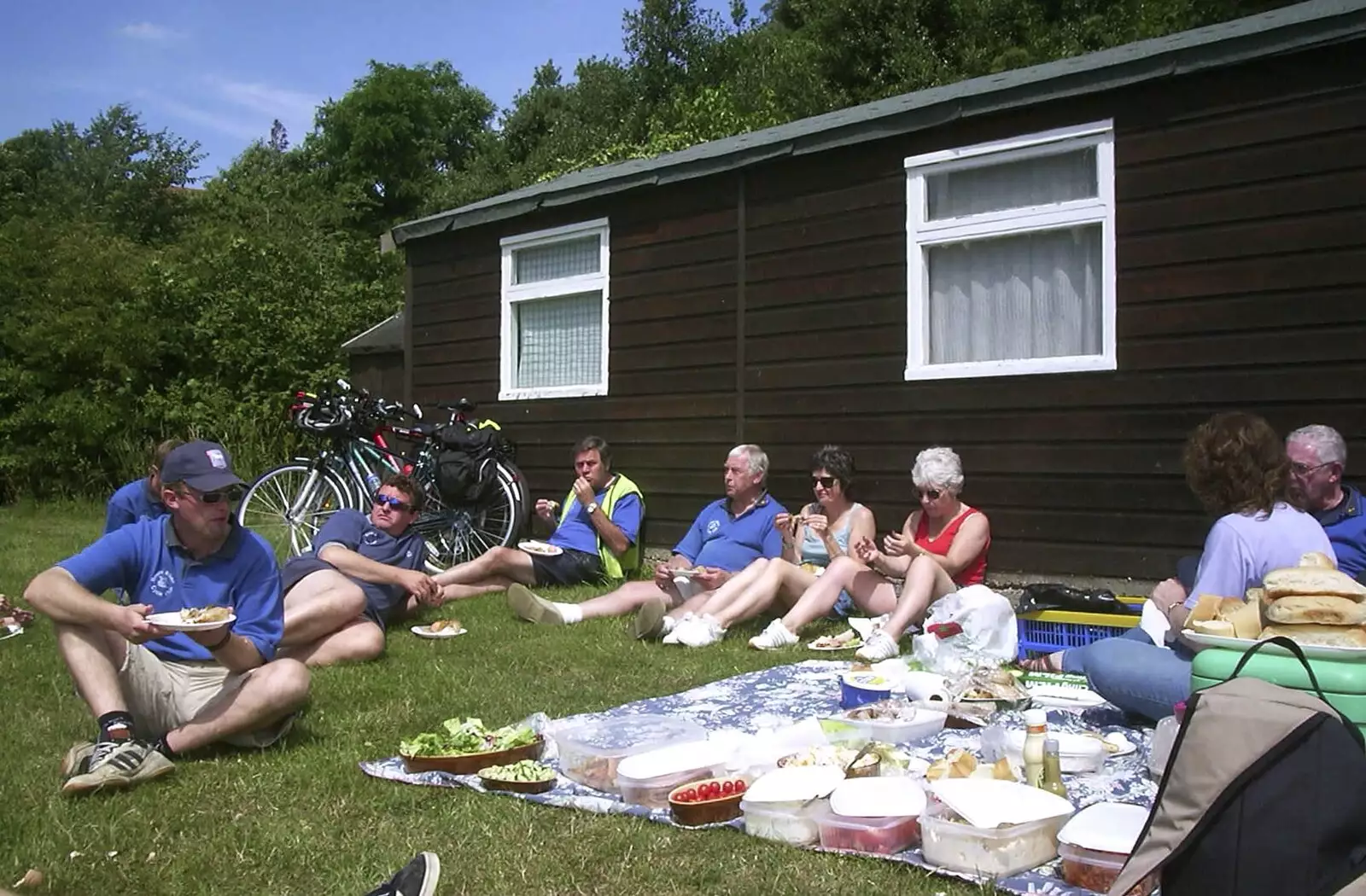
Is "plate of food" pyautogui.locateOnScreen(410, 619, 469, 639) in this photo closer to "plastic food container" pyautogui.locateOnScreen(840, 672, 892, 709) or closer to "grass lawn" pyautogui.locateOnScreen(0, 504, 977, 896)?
"grass lawn" pyautogui.locateOnScreen(0, 504, 977, 896)

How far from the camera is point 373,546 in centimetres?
600

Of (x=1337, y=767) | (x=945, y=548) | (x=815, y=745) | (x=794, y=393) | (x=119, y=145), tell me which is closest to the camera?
(x=1337, y=767)

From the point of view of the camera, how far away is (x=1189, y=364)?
5.90 m

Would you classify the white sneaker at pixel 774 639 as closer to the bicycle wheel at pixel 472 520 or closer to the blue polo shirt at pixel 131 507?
the blue polo shirt at pixel 131 507

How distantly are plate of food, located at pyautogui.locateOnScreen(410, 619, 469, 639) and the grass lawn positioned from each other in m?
1.14

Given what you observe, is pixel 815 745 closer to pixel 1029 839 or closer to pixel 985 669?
pixel 1029 839

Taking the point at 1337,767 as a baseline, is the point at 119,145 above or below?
above

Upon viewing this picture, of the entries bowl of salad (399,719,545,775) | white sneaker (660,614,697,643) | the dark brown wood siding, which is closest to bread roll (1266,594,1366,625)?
bowl of salad (399,719,545,775)

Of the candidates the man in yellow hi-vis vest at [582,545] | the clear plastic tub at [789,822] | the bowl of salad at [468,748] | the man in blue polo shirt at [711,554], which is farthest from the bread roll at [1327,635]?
the man in yellow hi-vis vest at [582,545]

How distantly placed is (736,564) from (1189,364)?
256 cm

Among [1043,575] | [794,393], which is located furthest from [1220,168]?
[794,393]

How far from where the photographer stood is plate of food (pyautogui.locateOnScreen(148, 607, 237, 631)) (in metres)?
3.52

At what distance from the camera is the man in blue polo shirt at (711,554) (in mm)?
6547

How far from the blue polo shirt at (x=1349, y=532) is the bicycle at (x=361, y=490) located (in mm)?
5493
